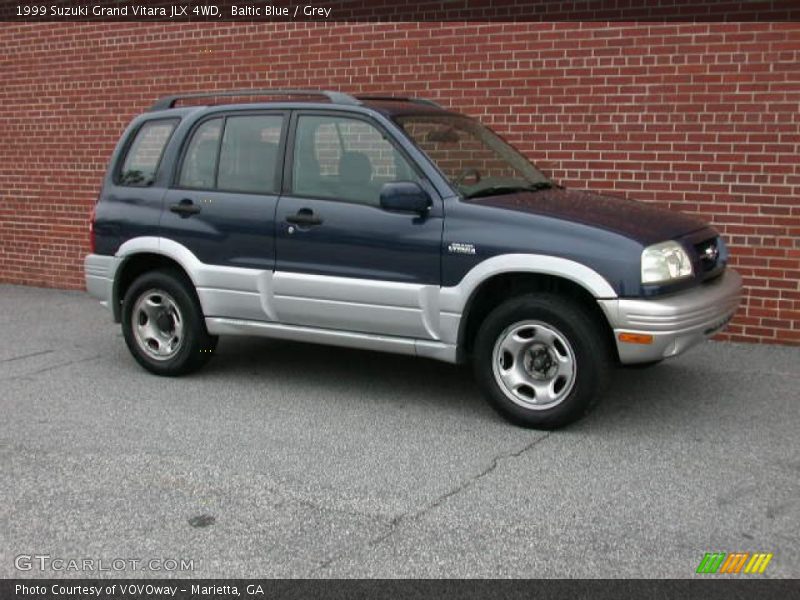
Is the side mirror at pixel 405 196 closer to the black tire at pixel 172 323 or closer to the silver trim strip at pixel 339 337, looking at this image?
the silver trim strip at pixel 339 337

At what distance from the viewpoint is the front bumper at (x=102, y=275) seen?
675 centimetres

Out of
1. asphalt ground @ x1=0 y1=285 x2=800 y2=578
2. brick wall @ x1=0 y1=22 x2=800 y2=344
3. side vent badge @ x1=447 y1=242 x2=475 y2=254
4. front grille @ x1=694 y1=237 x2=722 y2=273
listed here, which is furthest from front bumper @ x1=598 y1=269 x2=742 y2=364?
brick wall @ x1=0 y1=22 x2=800 y2=344

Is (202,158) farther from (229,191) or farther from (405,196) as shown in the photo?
(405,196)

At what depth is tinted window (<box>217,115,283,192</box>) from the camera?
6.18 metres

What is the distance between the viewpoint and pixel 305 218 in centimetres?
589

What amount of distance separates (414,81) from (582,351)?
14.8 ft

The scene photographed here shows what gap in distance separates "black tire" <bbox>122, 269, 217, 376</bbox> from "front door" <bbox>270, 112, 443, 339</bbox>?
2.44 ft

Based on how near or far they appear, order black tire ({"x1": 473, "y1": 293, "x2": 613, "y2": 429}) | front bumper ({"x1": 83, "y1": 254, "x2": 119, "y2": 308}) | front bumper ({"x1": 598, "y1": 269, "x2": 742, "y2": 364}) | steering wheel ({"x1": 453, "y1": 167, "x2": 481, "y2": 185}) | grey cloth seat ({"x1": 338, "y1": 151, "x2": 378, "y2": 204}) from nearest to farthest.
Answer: front bumper ({"x1": 598, "y1": 269, "x2": 742, "y2": 364}), black tire ({"x1": 473, "y1": 293, "x2": 613, "y2": 429}), steering wheel ({"x1": 453, "y1": 167, "x2": 481, "y2": 185}), grey cloth seat ({"x1": 338, "y1": 151, "x2": 378, "y2": 204}), front bumper ({"x1": 83, "y1": 254, "x2": 119, "y2": 308})

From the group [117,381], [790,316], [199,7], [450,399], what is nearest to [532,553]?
[450,399]

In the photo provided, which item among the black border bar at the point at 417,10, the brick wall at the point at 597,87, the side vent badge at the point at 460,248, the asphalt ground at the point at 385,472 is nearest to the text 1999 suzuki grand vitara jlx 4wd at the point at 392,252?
the side vent badge at the point at 460,248

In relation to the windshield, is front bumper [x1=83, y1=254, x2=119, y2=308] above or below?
below

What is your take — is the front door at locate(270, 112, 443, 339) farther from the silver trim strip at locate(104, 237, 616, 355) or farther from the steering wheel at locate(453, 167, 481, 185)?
the steering wheel at locate(453, 167, 481, 185)

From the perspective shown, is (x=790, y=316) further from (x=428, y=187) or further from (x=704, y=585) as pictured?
(x=704, y=585)

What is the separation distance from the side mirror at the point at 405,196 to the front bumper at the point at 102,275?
2.35 metres
